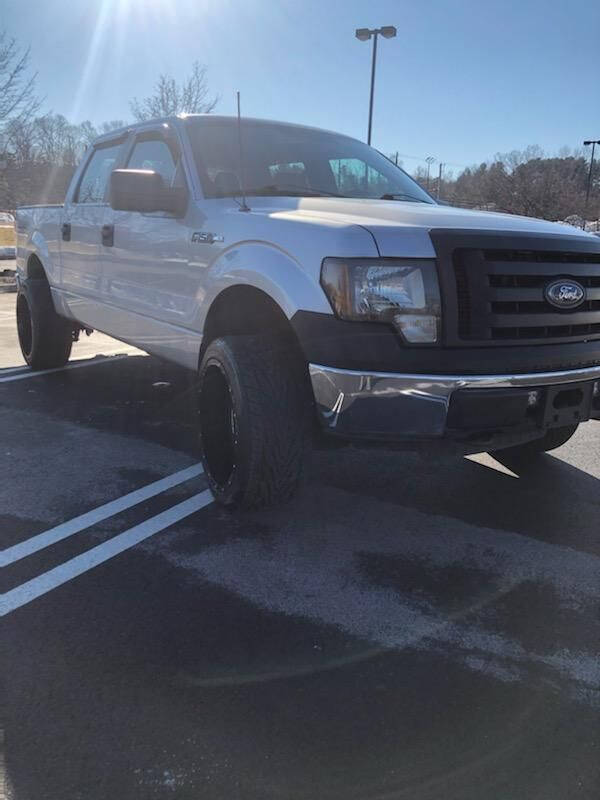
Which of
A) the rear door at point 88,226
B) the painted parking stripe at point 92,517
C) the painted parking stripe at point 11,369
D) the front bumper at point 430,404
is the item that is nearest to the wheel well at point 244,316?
the front bumper at point 430,404

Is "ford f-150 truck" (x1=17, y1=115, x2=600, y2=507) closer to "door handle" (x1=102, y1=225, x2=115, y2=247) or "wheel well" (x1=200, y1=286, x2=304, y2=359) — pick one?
"wheel well" (x1=200, y1=286, x2=304, y2=359)

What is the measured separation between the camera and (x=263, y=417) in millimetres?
2982

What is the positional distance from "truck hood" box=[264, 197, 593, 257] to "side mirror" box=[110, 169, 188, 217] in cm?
53

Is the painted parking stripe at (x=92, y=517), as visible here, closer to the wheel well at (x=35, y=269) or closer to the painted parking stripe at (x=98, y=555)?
the painted parking stripe at (x=98, y=555)

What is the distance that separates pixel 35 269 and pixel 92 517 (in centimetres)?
410

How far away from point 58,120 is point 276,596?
140 ft

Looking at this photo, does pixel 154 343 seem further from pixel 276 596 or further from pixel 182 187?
Result: pixel 276 596

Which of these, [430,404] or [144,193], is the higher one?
[144,193]

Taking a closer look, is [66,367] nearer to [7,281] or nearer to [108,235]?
[108,235]

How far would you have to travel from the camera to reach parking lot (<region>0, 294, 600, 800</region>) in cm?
184

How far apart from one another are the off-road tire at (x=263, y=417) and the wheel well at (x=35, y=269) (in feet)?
12.8

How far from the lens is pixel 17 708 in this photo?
6.66 feet

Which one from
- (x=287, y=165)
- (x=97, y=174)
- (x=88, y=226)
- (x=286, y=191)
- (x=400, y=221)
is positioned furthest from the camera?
(x=97, y=174)


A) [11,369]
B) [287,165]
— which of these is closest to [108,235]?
[287,165]
